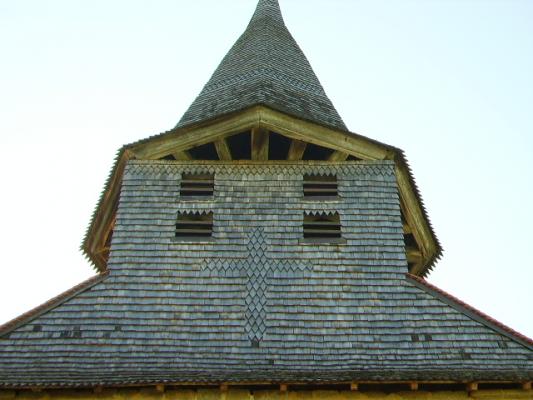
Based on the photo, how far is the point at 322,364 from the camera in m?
11.1

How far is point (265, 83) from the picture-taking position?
54.4 ft

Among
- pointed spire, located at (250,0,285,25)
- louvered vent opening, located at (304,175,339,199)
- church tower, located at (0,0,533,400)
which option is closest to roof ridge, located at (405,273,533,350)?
church tower, located at (0,0,533,400)

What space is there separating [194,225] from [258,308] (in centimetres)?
236

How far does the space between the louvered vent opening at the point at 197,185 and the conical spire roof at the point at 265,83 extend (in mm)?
1189

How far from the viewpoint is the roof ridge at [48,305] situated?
11.6m

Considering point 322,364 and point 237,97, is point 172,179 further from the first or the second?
point 322,364

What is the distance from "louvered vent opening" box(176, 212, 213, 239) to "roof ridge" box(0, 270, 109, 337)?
163 centimetres

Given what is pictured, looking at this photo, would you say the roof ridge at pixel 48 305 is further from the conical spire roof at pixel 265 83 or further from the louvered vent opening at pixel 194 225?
the conical spire roof at pixel 265 83

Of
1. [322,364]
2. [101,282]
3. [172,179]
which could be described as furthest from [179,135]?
[322,364]

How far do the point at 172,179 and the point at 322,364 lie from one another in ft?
16.5

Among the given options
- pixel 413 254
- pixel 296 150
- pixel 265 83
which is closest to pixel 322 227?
pixel 296 150

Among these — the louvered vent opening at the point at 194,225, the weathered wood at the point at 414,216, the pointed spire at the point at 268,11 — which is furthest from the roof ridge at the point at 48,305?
the pointed spire at the point at 268,11

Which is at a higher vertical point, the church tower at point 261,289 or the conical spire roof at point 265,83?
the conical spire roof at point 265,83

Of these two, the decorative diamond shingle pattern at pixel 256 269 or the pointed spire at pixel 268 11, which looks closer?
the decorative diamond shingle pattern at pixel 256 269
